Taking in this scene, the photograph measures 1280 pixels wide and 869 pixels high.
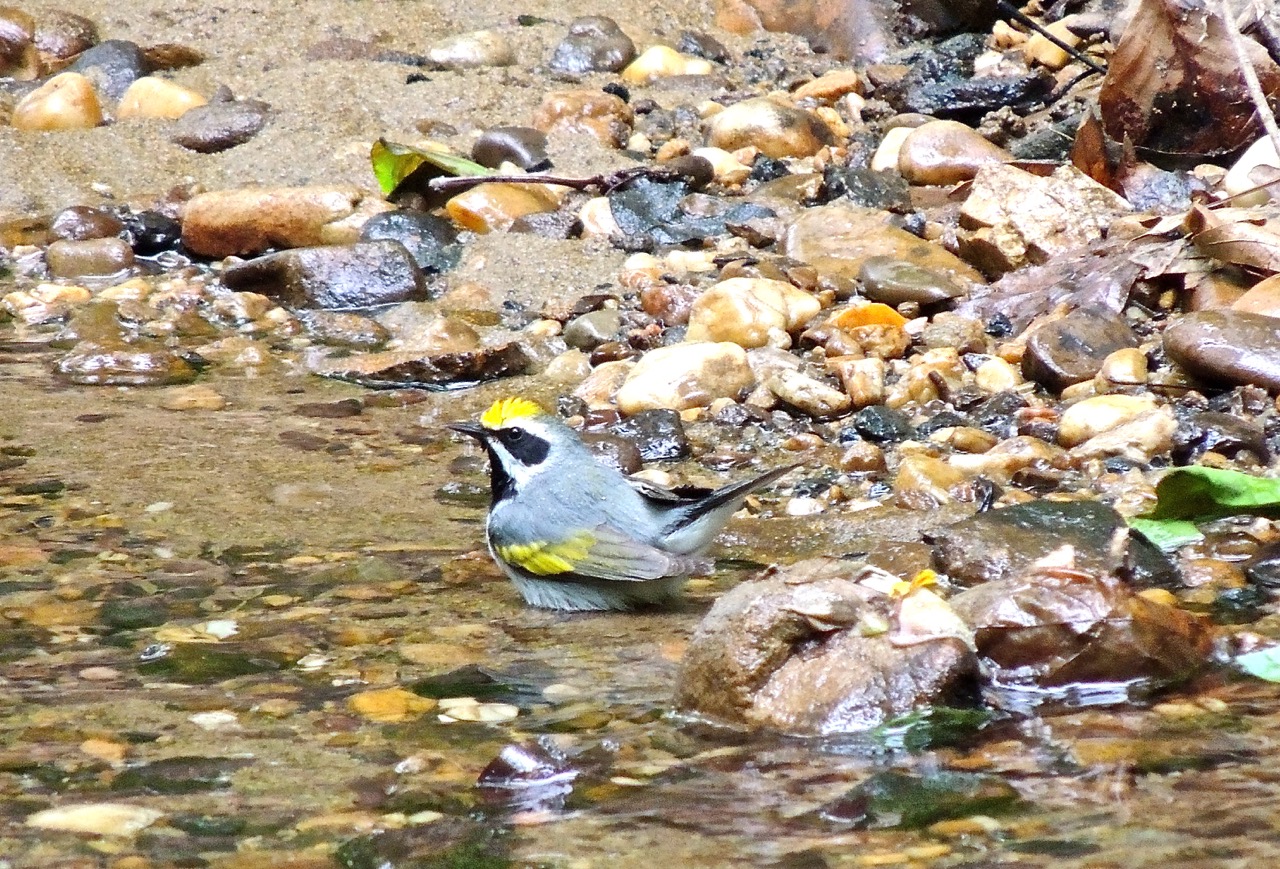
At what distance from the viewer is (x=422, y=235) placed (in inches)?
357

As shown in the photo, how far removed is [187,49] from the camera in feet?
39.1

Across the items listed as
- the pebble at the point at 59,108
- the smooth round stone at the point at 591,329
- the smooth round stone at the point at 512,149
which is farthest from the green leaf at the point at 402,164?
the pebble at the point at 59,108

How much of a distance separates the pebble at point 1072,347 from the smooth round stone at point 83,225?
6.39m

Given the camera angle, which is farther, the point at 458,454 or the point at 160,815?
the point at 458,454

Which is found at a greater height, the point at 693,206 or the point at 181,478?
the point at 693,206

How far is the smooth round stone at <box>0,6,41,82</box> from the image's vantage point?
39.2 ft

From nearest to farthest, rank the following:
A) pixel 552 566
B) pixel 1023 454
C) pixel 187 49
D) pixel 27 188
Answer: pixel 552 566 < pixel 1023 454 < pixel 27 188 < pixel 187 49

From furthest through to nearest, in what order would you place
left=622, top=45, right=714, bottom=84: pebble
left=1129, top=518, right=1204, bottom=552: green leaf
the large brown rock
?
left=622, top=45, right=714, bottom=84: pebble, left=1129, top=518, right=1204, bottom=552: green leaf, the large brown rock

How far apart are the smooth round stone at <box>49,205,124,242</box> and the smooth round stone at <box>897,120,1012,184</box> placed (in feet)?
17.7

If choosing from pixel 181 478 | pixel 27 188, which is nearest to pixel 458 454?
pixel 181 478

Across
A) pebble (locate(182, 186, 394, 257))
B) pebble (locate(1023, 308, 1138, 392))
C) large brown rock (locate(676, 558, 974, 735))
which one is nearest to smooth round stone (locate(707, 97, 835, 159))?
pebble (locate(182, 186, 394, 257))

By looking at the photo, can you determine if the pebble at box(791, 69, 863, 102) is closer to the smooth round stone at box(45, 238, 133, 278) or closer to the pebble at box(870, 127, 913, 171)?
the pebble at box(870, 127, 913, 171)

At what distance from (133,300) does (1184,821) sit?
25.0 ft

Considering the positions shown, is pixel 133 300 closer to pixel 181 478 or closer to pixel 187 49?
pixel 181 478
